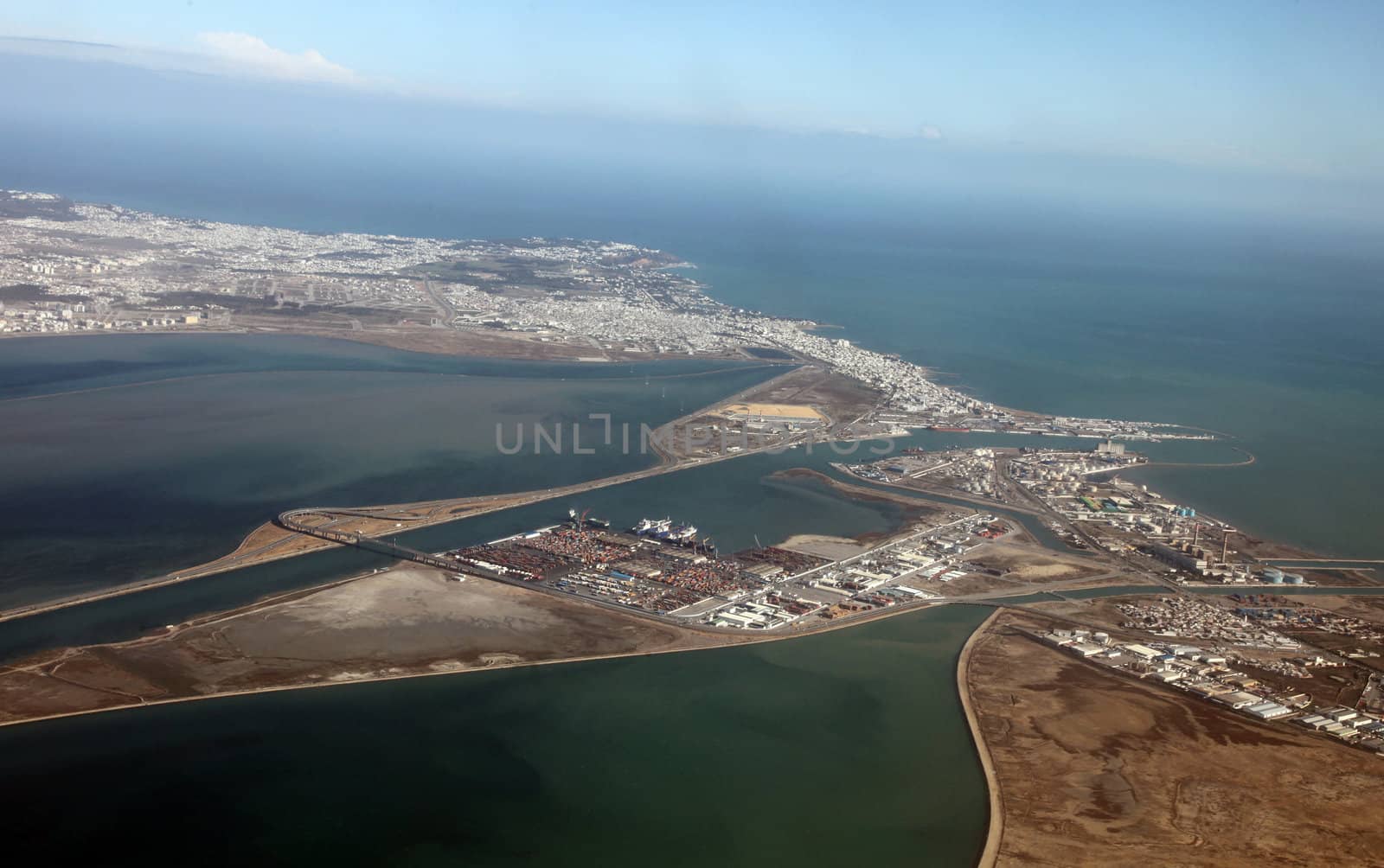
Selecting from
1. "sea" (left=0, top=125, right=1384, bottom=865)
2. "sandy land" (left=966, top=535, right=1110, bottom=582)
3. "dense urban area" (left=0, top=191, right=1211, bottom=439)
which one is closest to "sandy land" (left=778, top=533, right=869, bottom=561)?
"sea" (left=0, top=125, right=1384, bottom=865)

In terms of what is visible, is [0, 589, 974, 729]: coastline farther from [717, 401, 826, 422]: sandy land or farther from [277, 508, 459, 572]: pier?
[717, 401, 826, 422]: sandy land

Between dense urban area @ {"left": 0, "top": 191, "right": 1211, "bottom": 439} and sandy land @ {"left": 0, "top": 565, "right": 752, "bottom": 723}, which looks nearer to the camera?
sandy land @ {"left": 0, "top": 565, "right": 752, "bottom": 723}

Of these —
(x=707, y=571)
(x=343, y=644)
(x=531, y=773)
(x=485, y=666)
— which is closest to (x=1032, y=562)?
(x=707, y=571)

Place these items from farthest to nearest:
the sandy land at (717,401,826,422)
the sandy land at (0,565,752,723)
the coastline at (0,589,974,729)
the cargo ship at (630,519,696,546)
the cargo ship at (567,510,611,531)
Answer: the sandy land at (717,401,826,422) → the cargo ship at (567,510,611,531) → the cargo ship at (630,519,696,546) → the sandy land at (0,565,752,723) → the coastline at (0,589,974,729)

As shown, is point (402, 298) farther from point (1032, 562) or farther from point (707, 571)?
point (1032, 562)

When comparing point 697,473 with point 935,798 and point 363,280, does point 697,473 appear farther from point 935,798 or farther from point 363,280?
point 363,280

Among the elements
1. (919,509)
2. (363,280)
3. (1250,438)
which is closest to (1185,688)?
(919,509)
